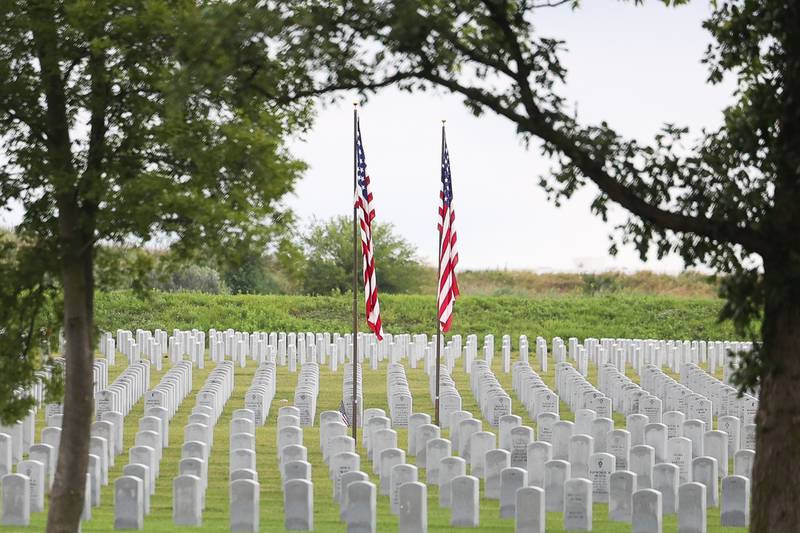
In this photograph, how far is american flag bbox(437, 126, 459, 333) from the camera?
76.2ft

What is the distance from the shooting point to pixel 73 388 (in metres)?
12.4

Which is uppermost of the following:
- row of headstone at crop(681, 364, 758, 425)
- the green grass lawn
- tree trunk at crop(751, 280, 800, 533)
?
tree trunk at crop(751, 280, 800, 533)

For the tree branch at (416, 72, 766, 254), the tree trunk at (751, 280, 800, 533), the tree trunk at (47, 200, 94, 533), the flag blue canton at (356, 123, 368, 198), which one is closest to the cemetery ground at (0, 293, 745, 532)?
the flag blue canton at (356, 123, 368, 198)

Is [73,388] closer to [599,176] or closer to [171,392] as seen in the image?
[599,176]

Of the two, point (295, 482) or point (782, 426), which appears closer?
point (782, 426)

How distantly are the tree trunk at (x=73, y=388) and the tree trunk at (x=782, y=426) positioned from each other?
5.96 meters

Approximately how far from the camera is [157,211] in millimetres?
11703

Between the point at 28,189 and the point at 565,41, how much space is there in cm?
533

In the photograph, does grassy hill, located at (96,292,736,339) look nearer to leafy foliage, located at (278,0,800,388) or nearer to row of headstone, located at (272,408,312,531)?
row of headstone, located at (272,408,312,531)

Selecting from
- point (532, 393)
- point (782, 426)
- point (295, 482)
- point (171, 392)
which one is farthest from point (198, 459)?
point (532, 393)

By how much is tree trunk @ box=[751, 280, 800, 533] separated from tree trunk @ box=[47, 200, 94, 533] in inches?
235

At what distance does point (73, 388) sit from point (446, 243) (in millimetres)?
11587

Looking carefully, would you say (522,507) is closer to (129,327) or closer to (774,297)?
(774,297)

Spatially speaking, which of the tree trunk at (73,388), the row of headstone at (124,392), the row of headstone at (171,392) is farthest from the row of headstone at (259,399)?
the tree trunk at (73,388)
